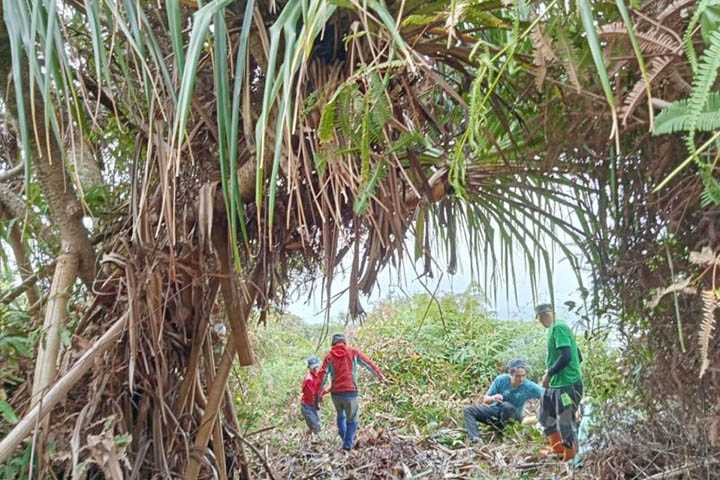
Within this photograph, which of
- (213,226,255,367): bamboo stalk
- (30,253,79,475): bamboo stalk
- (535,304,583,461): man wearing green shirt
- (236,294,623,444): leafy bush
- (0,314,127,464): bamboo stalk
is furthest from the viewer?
(236,294,623,444): leafy bush

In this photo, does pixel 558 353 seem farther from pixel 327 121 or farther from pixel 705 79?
pixel 705 79

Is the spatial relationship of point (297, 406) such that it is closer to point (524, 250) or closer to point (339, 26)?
point (524, 250)

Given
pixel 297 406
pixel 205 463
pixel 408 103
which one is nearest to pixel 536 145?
pixel 408 103

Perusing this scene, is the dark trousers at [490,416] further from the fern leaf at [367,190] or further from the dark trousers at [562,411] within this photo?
the fern leaf at [367,190]

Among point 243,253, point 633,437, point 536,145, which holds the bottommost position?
point 633,437

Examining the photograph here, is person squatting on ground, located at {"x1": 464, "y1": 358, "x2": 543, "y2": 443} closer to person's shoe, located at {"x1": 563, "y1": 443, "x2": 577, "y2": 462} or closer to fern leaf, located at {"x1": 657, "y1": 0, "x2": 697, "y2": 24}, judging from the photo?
person's shoe, located at {"x1": 563, "y1": 443, "x2": 577, "y2": 462}

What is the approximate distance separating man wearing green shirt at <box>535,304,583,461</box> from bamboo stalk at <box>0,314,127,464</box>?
6.75 ft

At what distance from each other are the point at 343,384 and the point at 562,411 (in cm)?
149

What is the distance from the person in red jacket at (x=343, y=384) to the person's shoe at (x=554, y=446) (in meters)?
1.24

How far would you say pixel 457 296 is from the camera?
17.2 ft

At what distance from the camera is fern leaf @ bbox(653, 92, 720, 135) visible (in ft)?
1.78

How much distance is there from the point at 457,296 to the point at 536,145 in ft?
13.8

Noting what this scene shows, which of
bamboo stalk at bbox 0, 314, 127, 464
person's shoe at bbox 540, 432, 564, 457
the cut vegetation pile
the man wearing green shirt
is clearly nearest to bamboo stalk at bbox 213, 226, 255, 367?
bamboo stalk at bbox 0, 314, 127, 464

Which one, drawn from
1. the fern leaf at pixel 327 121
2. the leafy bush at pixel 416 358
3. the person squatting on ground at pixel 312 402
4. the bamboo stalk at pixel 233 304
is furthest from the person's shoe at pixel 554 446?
the fern leaf at pixel 327 121
